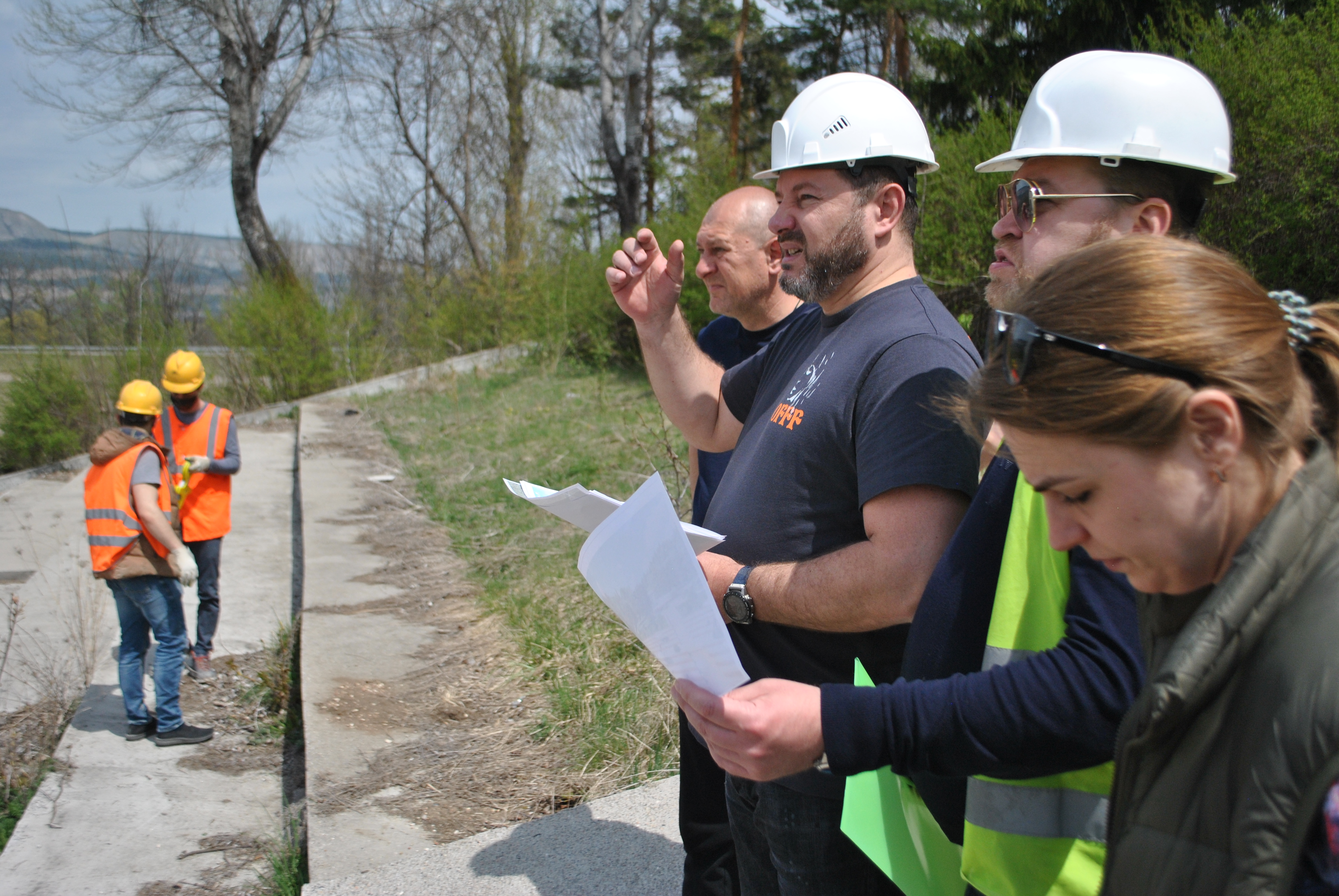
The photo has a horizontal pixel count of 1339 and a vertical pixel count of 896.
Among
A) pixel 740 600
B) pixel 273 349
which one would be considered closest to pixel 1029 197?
pixel 740 600

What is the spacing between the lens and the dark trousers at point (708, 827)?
2.45m

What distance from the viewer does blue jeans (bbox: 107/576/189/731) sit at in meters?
4.76

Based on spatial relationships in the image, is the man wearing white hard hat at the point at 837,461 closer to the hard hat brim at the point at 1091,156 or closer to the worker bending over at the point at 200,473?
the hard hat brim at the point at 1091,156

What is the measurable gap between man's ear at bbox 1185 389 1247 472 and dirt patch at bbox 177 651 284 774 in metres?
4.68

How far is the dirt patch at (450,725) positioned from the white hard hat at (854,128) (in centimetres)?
258

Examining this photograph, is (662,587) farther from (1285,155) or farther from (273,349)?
(273,349)

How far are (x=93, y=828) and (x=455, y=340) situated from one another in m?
15.1

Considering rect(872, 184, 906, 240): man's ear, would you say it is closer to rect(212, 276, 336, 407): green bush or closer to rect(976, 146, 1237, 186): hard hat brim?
rect(976, 146, 1237, 186): hard hat brim

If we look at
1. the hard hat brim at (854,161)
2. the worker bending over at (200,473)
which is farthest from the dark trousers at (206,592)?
the hard hat brim at (854,161)

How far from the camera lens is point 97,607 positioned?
6.76 m

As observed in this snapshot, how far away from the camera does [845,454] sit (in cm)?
173

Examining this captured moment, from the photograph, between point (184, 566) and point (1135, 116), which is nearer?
point (1135, 116)

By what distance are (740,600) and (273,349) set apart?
15.8 meters

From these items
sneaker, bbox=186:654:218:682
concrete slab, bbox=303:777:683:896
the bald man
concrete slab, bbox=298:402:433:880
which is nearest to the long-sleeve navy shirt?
the bald man
